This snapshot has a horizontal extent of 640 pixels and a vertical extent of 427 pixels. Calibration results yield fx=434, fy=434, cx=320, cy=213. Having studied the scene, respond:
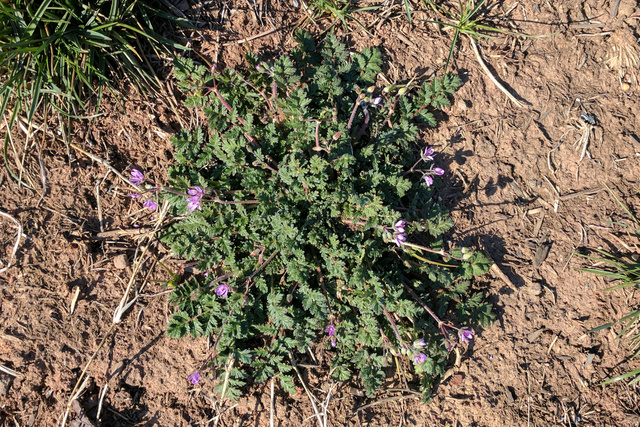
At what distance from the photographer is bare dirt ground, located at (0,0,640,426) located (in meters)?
3.96

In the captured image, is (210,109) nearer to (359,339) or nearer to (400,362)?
(359,339)

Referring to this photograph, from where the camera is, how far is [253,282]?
383cm

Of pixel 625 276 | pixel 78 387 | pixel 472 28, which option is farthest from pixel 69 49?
pixel 625 276

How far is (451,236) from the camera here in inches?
172

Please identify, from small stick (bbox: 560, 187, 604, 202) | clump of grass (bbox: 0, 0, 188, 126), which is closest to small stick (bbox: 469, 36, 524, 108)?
small stick (bbox: 560, 187, 604, 202)

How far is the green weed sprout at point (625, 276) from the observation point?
4.33 meters

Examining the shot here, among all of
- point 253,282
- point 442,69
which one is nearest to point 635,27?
point 442,69

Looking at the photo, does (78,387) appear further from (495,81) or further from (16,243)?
(495,81)

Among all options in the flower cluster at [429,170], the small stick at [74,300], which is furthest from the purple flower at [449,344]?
the small stick at [74,300]

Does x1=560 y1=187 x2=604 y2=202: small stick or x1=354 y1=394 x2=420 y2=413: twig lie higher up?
x1=560 y1=187 x2=604 y2=202: small stick

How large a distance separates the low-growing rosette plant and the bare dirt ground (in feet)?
1.08

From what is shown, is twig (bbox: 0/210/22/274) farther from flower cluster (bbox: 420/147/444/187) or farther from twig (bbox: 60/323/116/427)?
flower cluster (bbox: 420/147/444/187)

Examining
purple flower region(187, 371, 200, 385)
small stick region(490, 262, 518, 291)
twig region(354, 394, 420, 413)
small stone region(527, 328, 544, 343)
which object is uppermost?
small stick region(490, 262, 518, 291)

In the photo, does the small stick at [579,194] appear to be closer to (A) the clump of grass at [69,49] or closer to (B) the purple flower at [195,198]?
(B) the purple flower at [195,198]
